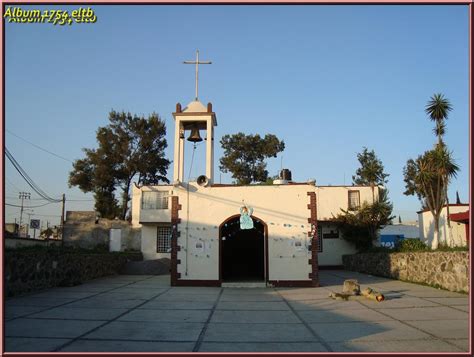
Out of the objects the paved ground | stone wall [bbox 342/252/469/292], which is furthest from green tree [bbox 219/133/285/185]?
the paved ground

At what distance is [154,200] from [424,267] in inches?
926

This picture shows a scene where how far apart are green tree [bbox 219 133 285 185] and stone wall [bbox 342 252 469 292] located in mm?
27250

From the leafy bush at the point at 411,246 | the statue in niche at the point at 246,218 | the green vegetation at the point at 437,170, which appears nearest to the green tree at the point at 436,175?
the green vegetation at the point at 437,170

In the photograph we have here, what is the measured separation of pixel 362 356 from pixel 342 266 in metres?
26.8

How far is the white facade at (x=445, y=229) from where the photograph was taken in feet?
104

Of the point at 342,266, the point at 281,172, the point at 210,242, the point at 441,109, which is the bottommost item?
the point at 342,266

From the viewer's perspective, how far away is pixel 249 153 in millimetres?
54219

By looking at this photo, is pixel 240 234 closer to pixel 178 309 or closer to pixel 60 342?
pixel 178 309

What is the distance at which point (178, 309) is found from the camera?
12.1 m

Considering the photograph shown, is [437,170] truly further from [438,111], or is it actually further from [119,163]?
[119,163]

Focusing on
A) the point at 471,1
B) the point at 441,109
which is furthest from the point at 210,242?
the point at 441,109

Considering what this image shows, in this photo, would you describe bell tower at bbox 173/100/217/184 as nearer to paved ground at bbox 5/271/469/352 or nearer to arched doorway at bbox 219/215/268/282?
arched doorway at bbox 219/215/268/282

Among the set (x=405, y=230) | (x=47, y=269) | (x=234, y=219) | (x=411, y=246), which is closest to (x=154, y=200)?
(x=234, y=219)

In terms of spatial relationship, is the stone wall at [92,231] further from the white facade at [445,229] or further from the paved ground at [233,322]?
the white facade at [445,229]
